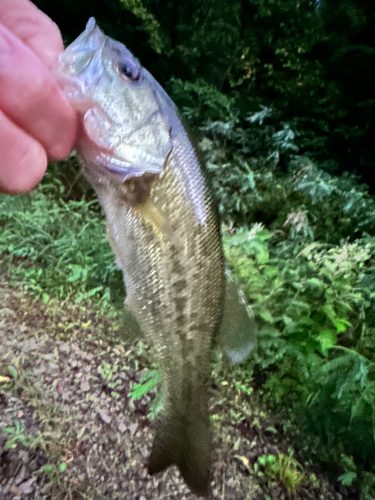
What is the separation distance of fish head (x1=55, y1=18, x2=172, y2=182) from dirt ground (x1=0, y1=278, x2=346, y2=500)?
1015 mm

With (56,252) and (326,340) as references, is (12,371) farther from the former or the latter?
(326,340)

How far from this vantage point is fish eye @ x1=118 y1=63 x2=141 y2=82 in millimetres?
597

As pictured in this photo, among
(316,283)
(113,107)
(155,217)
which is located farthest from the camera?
(316,283)

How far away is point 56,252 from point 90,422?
0.87 meters

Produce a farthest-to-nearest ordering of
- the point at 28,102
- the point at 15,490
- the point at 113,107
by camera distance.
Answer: the point at 15,490 → the point at 113,107 → the point at 28,102

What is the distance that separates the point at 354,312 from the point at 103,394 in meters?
1.25

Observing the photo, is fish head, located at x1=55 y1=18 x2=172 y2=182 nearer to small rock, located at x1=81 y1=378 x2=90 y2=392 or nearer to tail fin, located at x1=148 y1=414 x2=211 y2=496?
tail fin, located at x1=148 y1=414 x2=211 y2=496

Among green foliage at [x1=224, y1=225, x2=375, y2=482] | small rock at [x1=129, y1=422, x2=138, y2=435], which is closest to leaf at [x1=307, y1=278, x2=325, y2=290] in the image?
green foliage at [x1=224, y1=225, x2=375, y2=482]

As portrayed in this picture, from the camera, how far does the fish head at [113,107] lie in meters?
0.53

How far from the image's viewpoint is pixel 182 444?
0.99 metres

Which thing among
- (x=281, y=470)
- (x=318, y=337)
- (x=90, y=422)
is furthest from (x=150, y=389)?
(x=318, y=337)

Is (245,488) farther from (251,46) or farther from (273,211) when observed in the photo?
(251,46)

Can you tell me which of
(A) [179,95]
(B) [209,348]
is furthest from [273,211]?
(B) [209,348]

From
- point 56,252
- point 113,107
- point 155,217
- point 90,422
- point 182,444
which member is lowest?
point 56,252
